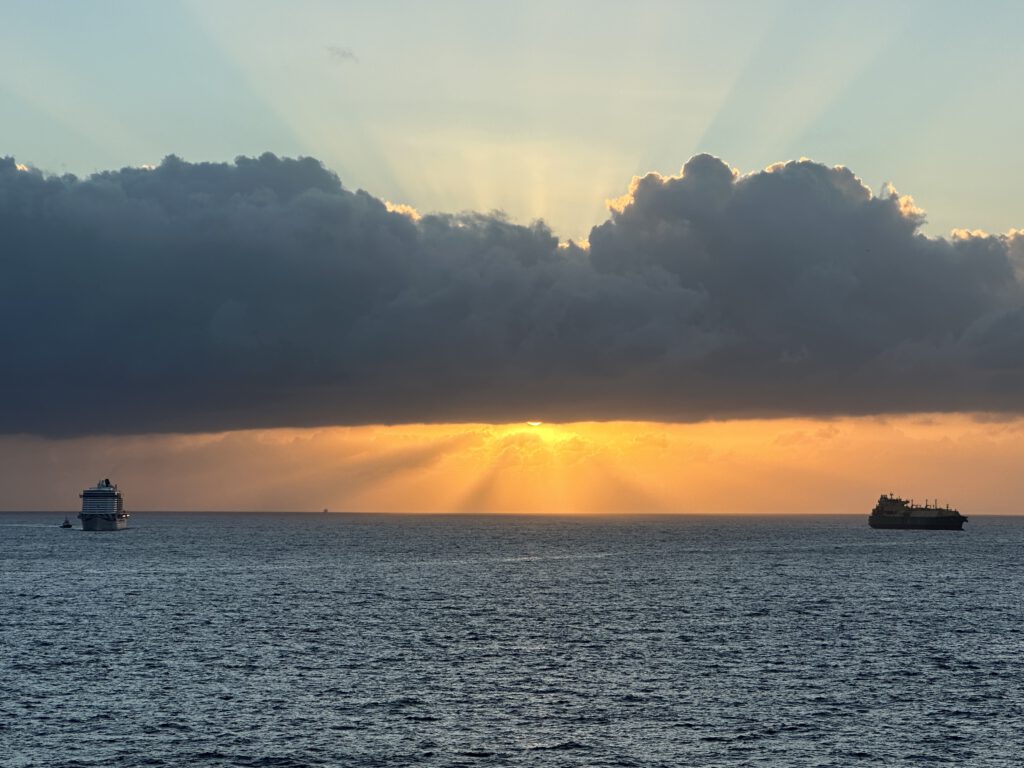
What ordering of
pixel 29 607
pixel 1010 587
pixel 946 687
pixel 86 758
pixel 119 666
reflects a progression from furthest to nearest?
pixel 1010 587, pixel 29 607, pixel 119 666, pixel 946 687, pixel 86 758

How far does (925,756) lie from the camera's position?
67062mm

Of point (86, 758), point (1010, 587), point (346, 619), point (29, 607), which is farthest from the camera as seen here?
point (1010, 587)

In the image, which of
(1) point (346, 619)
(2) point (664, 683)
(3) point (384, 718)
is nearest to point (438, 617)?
(1) point (346, 619)

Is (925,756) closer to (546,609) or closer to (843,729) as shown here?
(843,729)

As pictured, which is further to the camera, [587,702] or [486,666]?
[486,666]

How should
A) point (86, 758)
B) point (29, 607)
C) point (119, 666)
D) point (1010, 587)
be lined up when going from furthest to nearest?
point (1010, 587) → point (29, 607) → point (119, 666) → point (86, 758)

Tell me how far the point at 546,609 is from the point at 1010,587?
87404 millimetres

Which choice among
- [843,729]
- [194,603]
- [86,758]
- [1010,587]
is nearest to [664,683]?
[843,729]

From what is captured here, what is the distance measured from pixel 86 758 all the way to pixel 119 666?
32281 millimetres

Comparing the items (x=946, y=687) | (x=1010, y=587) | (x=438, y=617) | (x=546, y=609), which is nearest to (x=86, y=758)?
(x=946, y=687)

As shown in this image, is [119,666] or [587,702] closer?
[587,702]

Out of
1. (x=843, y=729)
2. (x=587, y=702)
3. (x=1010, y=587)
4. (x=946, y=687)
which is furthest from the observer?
(x=1010, y=587)

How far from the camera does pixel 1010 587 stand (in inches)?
7411

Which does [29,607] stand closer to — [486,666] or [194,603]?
[194,603]
